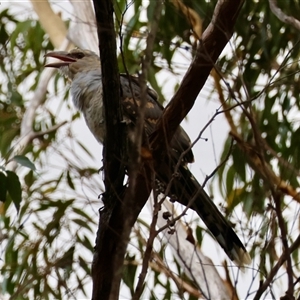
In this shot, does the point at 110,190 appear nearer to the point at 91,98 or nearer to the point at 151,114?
the point at 151,114

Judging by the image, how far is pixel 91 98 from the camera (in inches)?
161

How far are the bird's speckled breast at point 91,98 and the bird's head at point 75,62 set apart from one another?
15 cm

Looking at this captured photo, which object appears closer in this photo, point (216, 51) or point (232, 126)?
point (216, 51)

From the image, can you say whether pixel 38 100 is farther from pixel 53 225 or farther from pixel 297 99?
pixel 297 99

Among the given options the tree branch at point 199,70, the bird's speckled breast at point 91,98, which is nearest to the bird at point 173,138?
the bird's speckled breast at point 91,98

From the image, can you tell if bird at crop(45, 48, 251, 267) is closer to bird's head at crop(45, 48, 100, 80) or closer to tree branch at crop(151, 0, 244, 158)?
bird's head at crop(45, 48, 100, 80)

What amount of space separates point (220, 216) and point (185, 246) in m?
0.66

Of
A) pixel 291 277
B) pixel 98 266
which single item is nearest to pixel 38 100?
pixel 98 266

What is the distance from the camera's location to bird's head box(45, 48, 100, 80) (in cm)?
460

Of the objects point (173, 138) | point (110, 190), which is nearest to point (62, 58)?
point (173, 138)

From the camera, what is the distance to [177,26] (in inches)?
195

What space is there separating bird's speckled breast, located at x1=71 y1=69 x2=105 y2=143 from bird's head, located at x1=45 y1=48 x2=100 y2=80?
15 centimetres

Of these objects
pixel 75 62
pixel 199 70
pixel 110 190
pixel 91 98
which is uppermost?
pixel 75 62

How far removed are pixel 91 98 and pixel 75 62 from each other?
2.19 feet
